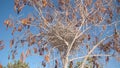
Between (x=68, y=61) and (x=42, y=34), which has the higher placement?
(x=42, y=34)

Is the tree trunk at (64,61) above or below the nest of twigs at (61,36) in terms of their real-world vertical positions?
below

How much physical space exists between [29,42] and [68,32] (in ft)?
5.72

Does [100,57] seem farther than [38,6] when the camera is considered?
Yes

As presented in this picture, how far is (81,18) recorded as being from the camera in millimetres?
13312

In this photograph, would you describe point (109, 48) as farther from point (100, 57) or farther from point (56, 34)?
point (56, 34)

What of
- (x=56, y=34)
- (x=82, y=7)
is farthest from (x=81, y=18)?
(x=56, y=34)

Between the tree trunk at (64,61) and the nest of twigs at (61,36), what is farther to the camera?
the tree trunk at (64,61)

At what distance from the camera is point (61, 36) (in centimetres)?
1280

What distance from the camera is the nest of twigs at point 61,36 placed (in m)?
12.5

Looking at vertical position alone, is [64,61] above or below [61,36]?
below

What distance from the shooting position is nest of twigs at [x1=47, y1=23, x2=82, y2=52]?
12.5 metres

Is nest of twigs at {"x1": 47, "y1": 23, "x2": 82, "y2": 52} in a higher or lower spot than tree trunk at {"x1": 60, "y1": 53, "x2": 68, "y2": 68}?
higher

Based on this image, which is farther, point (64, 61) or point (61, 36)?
point (64, 61)

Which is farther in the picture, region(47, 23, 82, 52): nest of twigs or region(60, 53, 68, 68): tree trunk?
region(60, 53, 68, 68): tree trunk
